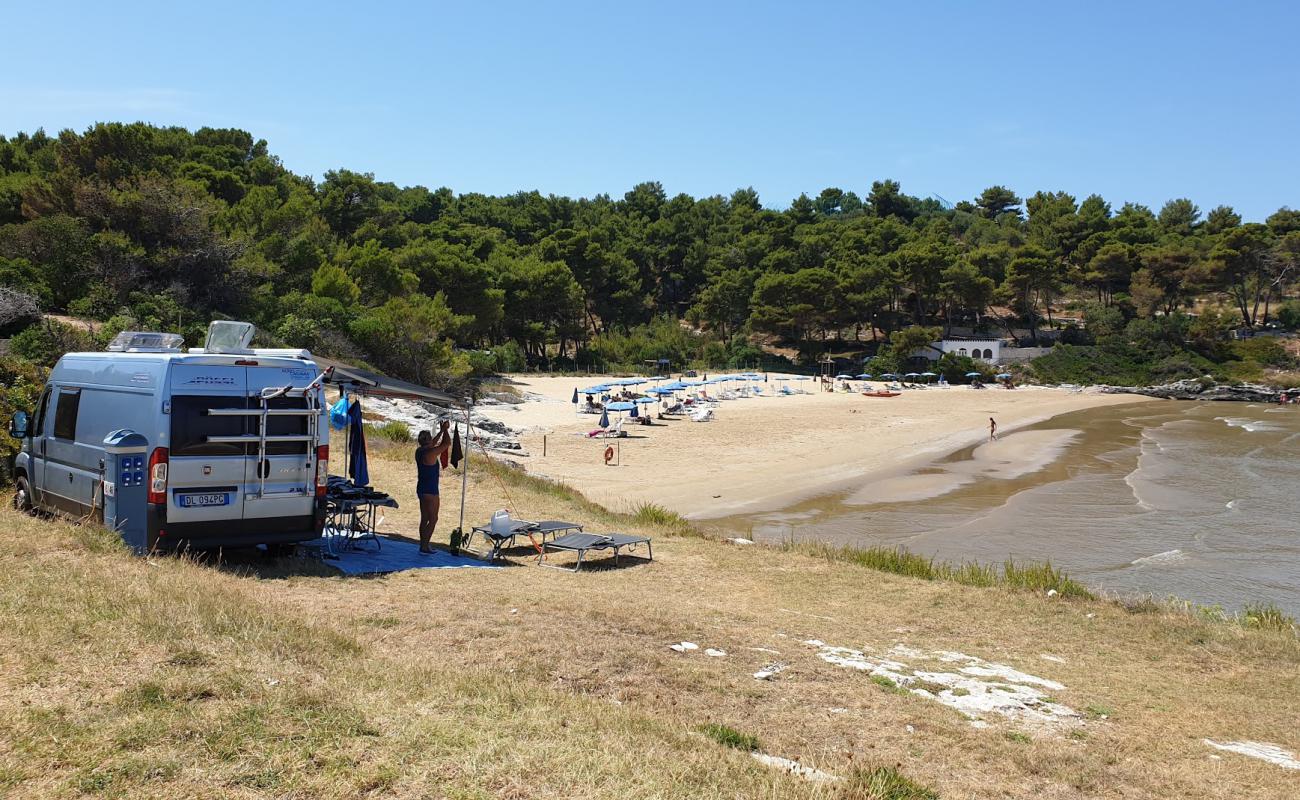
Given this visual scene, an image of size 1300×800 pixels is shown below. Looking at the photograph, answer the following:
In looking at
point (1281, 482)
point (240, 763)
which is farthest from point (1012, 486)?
point (240, 763)

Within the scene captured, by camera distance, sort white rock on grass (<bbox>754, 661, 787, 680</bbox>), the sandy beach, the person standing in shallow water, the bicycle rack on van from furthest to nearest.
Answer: the sandy beach → the person standing in shallow water → the bicycle rack on van → white rock on grass (<bbox>754, 661, 787, 680</bbox>)

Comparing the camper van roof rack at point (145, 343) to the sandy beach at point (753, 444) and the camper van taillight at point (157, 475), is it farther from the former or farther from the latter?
the sandy beach at point (753, 444)

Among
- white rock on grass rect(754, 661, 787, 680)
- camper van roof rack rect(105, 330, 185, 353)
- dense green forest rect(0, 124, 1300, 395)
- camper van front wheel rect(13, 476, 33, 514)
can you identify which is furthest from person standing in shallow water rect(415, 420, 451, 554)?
dense green forest rect(0, 124, 1300, 395)

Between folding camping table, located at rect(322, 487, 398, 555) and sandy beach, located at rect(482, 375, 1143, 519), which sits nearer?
folding camping table, located at rect(322, 487, 398, 555)

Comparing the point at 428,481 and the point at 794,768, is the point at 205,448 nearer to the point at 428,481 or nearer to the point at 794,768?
the point at 428,481

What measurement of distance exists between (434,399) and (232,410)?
258cm

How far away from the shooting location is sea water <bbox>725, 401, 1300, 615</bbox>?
50.6 feet

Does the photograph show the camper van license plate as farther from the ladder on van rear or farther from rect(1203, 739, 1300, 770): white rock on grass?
rect(1203, 739, 1300, 770): white rock on grass

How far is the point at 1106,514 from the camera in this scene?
69.5 feet

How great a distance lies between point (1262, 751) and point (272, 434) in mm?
8337

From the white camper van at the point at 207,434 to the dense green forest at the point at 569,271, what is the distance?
1495cm

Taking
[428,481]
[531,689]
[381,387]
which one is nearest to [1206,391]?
[428,481]

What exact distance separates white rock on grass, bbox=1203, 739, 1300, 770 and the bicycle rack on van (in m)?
7.83

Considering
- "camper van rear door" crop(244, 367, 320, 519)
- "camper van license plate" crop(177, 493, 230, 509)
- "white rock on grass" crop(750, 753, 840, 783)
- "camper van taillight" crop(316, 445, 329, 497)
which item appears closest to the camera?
"white rock on grass" crop(750, 753, 840, 783)
